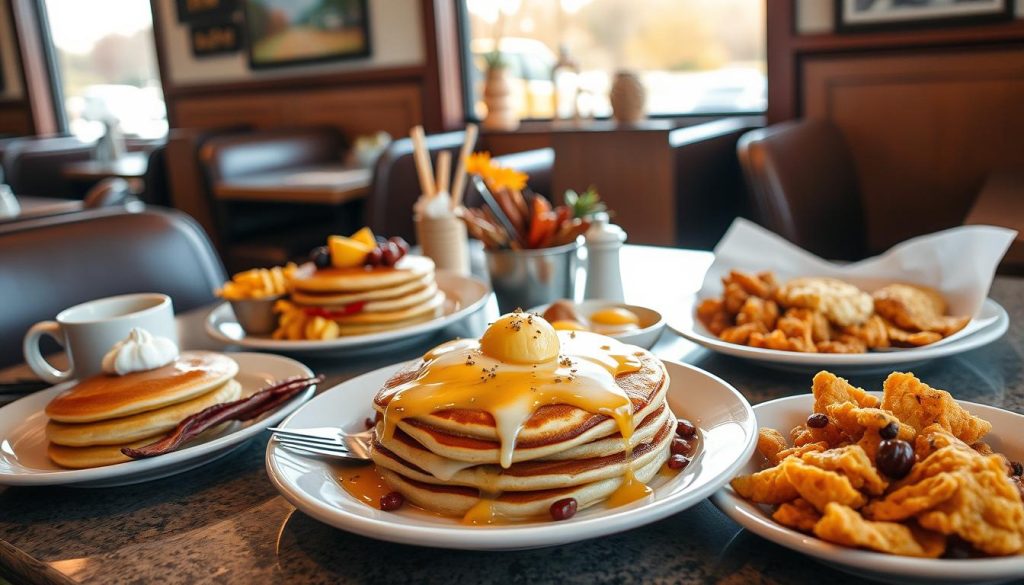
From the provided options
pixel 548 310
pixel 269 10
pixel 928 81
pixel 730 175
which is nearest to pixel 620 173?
pixel 730 175

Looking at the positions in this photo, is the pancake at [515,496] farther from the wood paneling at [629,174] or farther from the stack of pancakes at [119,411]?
the wood paneling at [629,174]

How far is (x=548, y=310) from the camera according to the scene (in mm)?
1137

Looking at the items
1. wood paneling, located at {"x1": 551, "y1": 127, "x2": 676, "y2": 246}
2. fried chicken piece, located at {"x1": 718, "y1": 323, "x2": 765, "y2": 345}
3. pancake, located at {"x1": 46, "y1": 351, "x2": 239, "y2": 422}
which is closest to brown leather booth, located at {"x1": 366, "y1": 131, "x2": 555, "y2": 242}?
wood paneling, located at {"x1": 551, "y1": 127, "x2": 676, "y2": 246}

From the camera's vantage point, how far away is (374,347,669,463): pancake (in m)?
0.64

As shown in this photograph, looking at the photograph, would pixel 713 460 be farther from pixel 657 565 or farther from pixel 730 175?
pixel 730 175

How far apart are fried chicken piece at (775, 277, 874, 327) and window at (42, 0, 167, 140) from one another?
19.7ft

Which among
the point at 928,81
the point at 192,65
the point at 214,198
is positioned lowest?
the point at 214,198

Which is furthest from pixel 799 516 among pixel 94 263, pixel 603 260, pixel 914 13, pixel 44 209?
pixel 44 209

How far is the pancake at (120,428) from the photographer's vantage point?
33.1 inches

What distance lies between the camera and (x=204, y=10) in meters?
5.67

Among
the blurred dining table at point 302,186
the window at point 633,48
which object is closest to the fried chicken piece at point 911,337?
the window at point 633,48

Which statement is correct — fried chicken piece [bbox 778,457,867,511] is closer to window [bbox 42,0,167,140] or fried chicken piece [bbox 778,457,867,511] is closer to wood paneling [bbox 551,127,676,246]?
wood paneling [bbox 551,127,676,246]

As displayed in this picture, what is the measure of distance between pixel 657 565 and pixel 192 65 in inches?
238

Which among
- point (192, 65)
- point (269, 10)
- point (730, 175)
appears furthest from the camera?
point (192, 65)
